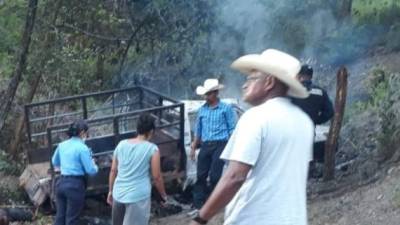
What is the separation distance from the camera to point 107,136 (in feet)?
42.5

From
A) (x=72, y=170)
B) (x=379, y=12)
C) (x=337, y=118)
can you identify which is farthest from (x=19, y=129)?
(x=379, y=12)

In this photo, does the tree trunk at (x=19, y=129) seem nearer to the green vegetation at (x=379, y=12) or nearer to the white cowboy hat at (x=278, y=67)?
the green vegetation at (x=379, y=12)

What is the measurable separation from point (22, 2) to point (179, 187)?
16.5 ft

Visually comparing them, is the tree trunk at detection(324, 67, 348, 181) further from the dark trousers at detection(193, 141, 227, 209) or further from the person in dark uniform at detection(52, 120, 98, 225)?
the person in dark uniform at detection(52, 120, 98, 225)

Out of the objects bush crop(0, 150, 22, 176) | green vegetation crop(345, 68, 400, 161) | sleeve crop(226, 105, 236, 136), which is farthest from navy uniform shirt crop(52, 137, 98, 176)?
bush crop(0, 150, 22, 176)

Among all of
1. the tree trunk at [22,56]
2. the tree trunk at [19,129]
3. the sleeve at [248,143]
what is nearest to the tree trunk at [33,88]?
the tree trunk at [19,129]

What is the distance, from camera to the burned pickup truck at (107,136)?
12.5 meters

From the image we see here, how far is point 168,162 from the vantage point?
12727 millimetres

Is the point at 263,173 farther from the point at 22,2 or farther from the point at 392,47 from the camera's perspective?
the point at 392,47

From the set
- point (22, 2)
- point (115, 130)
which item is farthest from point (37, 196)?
point (22, 2)

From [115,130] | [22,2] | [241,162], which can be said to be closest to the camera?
[241,162]

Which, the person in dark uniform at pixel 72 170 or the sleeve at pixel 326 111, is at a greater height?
the sleeve at pixel 326 111

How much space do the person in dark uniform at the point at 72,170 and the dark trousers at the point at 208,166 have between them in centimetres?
176

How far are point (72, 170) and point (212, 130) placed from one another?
2.03 meters
